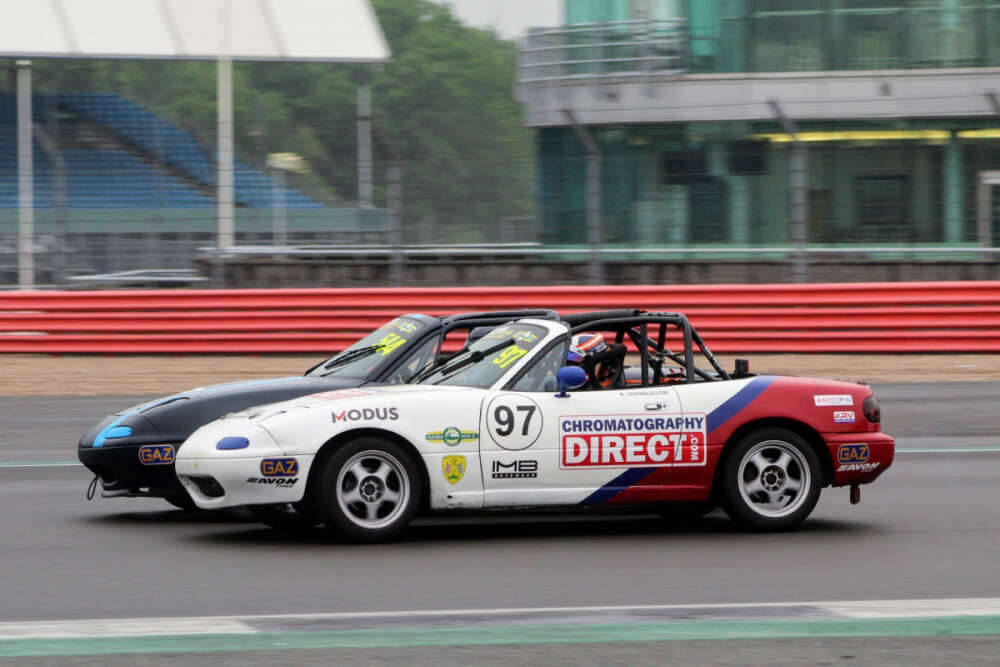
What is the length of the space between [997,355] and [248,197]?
33.2 feet

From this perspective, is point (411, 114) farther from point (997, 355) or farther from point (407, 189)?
point (997, 355)

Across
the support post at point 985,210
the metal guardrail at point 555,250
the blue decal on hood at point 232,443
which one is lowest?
the blue decal on hood at point 232,443

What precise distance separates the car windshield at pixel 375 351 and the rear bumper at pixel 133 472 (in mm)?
1330

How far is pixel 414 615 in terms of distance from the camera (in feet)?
18.8

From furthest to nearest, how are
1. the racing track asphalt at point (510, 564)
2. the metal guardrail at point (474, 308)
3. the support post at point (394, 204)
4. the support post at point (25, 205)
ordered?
the support post at point (25, 205) → the support post at point (394, 204) → the metal guardrail at point (474, 308) → the racing track asphalt at point (510, 564)

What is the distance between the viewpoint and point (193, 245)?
19578mm

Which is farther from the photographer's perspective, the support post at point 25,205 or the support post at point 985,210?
the support post at point 985,210

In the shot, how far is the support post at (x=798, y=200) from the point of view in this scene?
18562 millimetres

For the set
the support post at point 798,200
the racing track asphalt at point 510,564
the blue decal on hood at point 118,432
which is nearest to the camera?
the racing track asphalt at point 510,564

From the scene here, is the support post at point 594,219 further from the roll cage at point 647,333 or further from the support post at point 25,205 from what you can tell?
the roll cage at point 647,333

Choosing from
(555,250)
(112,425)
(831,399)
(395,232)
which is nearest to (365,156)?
(395,232)

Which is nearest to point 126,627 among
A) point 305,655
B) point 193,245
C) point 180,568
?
point 305,655

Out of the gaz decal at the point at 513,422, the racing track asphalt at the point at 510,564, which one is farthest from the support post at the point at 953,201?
the gaz decal at the point at 513,422

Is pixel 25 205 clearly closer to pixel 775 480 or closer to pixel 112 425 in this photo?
pixel 112 425
